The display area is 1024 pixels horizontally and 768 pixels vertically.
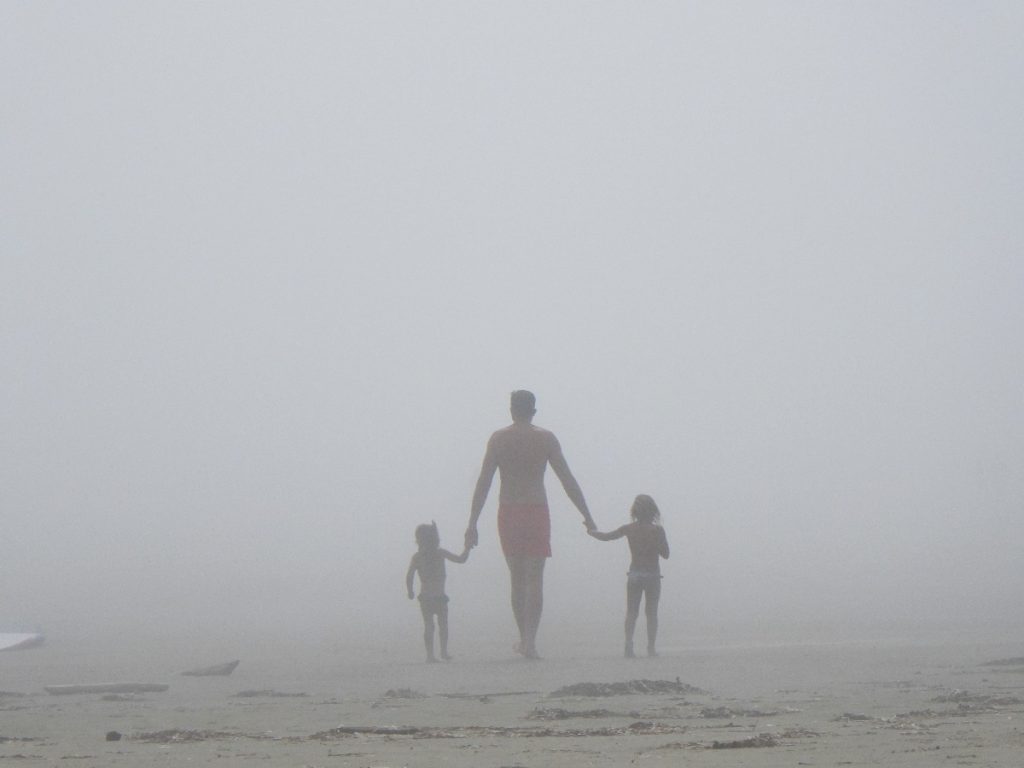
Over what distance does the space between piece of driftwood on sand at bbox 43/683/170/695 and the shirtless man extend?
133 inches

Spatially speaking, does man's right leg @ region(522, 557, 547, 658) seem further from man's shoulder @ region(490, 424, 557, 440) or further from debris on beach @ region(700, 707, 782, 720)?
debris on beach @ region(700, 707, 782, 720)

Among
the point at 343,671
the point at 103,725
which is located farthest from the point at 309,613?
the point at 103,725

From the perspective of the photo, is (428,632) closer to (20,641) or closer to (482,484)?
(482,484)

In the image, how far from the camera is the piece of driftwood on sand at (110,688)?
9023 mm

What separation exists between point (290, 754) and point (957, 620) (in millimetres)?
12663

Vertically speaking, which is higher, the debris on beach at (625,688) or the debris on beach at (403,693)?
the debris on beach at (625,688)

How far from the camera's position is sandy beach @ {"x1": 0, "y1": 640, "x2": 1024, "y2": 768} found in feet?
17.2

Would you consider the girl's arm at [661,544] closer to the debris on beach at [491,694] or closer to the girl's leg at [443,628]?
the girl's leg at [443,628]

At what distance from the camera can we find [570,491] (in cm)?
1271

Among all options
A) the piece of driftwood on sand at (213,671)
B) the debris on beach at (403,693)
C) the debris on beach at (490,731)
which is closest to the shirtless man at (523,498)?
the piece of driftwood on sand at (213,671)

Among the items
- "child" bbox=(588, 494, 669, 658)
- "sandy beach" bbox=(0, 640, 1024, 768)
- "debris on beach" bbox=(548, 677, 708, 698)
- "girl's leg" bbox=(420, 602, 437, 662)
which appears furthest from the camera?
"child" bbox=(588, 494, 669, 658)

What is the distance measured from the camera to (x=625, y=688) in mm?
8047

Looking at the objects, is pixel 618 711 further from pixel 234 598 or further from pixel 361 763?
pixel 234 598

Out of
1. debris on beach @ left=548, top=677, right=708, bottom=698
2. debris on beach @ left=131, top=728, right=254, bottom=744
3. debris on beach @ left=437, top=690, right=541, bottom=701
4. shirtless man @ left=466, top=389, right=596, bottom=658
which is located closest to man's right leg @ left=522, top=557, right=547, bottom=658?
shirtless man @ left=466, top=389, right=596, bottom=658
